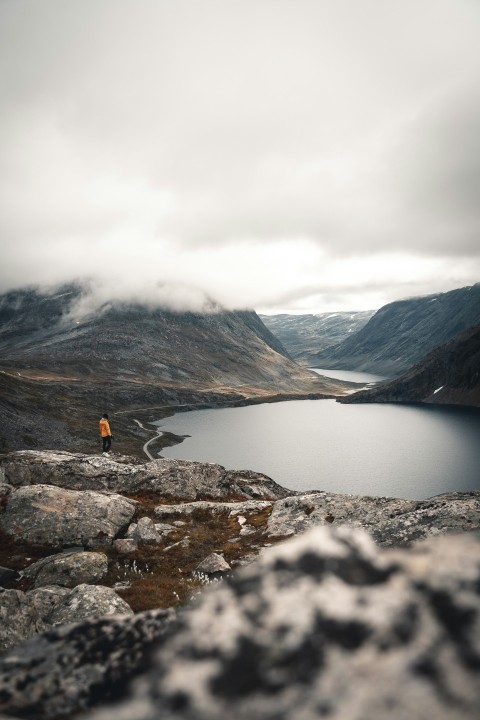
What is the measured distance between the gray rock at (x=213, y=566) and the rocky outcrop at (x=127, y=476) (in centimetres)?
1790

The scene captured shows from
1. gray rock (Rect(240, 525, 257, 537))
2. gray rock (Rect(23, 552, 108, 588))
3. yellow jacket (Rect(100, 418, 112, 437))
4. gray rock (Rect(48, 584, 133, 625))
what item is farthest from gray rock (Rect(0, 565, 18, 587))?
yellow jacket (Rect(100, 418, 112, 437))

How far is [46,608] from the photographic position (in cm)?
1524

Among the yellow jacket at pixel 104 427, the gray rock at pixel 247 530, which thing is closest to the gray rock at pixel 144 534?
the gray rock at pixel 247 530

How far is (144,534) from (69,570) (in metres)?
7.89

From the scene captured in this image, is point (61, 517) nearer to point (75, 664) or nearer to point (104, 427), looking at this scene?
point (104, 427)

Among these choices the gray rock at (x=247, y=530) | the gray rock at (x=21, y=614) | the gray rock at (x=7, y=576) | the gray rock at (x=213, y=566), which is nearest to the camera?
the gray rock at (x=21, y=614)

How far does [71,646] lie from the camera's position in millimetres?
5703

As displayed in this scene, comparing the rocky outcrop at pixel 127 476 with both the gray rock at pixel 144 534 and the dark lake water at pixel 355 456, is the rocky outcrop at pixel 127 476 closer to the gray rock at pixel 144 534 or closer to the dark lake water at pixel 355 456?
the gray rock at pixel 144 534

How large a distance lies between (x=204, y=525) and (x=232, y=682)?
30.4 metres

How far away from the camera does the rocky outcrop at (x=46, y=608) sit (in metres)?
13.7

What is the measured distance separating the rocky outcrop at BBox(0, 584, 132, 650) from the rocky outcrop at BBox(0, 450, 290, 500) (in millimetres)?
22901

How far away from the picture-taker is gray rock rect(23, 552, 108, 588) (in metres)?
18.9

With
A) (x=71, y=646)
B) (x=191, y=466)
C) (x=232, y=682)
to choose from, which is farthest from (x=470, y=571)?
(x=191, y=466)

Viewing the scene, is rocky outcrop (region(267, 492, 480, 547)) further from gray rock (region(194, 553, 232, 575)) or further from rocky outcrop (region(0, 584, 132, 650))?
rocky outcrop (region(0, 584, 132, 650))
